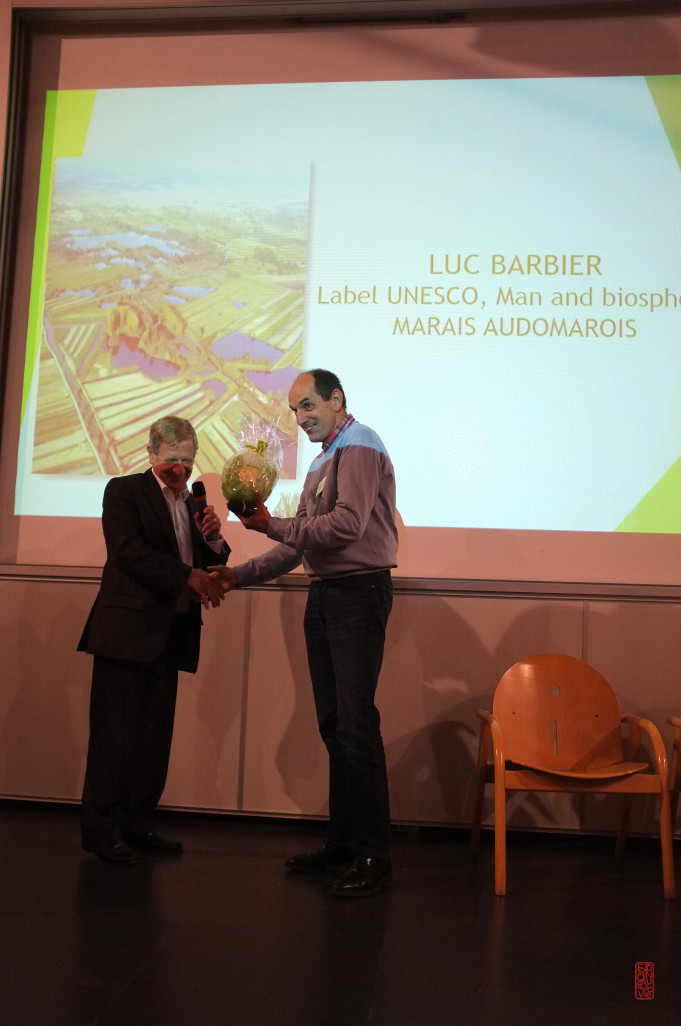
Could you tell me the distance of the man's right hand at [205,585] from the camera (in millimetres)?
3275

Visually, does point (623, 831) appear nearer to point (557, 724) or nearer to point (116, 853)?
point (557, 724)

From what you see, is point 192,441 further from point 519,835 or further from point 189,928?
point 519,835

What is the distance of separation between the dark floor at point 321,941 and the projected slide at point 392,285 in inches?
60.8

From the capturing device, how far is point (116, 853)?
3.17 metres

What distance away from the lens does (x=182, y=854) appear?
3332 mm

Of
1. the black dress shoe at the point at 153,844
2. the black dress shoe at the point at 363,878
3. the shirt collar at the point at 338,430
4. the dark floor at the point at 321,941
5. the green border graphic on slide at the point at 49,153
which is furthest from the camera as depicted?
the green border graphic on slide at the point at 49,153

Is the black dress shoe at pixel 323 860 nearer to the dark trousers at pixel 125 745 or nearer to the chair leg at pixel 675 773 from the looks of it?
the dark trousers at pixel 125 745

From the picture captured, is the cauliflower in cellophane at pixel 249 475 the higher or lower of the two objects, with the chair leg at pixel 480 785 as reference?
higher

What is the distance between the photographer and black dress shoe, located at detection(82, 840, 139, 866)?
3146 millimetres

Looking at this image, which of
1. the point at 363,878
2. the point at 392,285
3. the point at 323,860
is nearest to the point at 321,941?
the point at 363,878

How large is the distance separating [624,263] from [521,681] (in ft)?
6.45

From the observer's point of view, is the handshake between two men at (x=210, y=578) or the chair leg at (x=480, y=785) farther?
the chair leg at (x=480, y=785)

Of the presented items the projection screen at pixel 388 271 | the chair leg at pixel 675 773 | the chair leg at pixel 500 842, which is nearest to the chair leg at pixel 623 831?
the chair leg at pixel 675 773
